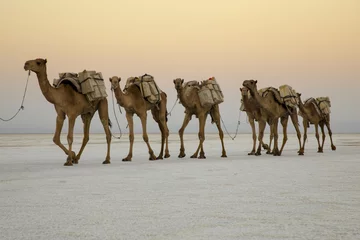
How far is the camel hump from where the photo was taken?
43.8 feet

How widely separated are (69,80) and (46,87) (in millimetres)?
721

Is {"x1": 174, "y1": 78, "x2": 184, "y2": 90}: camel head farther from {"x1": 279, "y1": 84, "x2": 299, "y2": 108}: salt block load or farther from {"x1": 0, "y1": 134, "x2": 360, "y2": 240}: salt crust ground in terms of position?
{"x1": 0, "y1": 134, "x2": 360, "y2": 240}: salt crust ground

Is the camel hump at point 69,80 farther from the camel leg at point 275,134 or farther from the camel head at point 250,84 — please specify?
the camel leg at point 275,134

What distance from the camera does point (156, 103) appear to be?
16031 millimetres

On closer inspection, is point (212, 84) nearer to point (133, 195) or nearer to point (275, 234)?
point (133, 195)

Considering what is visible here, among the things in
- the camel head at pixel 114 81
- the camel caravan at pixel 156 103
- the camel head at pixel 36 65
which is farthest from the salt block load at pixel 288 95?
the camel head at pixel 36 65

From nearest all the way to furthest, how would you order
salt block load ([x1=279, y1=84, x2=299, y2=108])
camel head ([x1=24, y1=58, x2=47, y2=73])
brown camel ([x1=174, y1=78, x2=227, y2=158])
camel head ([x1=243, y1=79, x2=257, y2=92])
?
camel head ([x1=24, y1=58, x2=47, y2=73])
brown camel ([x1=174, y1=78, x2=227, y2=158])
camel head ([x1=243, y1=79, x2=257, y2=92])
salt block load ([x1=279, y1=84, x2=299, y2=108])

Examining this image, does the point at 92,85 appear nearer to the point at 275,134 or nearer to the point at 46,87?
the point at 46,87

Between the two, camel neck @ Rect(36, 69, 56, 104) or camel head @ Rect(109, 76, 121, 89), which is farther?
camel head @ Rect(109, 76, 121, 89)

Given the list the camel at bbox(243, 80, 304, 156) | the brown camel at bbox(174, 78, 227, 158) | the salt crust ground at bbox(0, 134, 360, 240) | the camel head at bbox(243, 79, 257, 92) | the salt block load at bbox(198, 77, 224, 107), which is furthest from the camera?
the camel at bbox(243, 80, 304, 156)

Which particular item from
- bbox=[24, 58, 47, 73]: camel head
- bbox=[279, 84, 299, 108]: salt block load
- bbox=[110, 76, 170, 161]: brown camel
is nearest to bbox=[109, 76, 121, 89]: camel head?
bbox=[110, 76, 170, 161]: brown camel

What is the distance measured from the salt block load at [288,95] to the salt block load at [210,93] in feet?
8.06

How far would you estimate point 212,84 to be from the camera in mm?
16734

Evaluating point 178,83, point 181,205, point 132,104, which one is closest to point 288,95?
point 178,83
